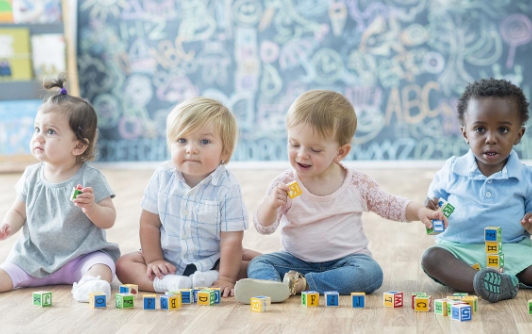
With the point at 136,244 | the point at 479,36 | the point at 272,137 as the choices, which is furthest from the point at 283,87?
the point at 136,244

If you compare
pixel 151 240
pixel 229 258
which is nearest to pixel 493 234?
pixel 229 258

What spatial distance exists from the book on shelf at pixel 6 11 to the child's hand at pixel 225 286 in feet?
13.3

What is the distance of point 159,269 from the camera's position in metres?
2.31

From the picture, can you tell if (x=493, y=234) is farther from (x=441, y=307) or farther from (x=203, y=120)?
(x=203, y=120)

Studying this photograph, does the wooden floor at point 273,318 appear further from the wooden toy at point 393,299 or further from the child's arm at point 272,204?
the child's arm at point 272,204

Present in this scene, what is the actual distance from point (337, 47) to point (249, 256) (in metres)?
3.40

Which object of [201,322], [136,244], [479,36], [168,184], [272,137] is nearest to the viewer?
[201,322]

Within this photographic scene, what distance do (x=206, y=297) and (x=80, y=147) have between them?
2.11ft

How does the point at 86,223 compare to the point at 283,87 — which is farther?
the point at 283,87

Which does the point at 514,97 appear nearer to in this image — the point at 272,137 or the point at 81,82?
Result: the point at 272,137

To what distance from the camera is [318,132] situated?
220cm

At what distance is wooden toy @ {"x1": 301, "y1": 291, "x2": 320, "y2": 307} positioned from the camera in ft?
6.74

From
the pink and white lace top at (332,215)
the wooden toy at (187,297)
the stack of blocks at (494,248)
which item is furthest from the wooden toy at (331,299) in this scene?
the stack of blocks at (494,248)

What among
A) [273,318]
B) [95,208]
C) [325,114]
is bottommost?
[273,318]
